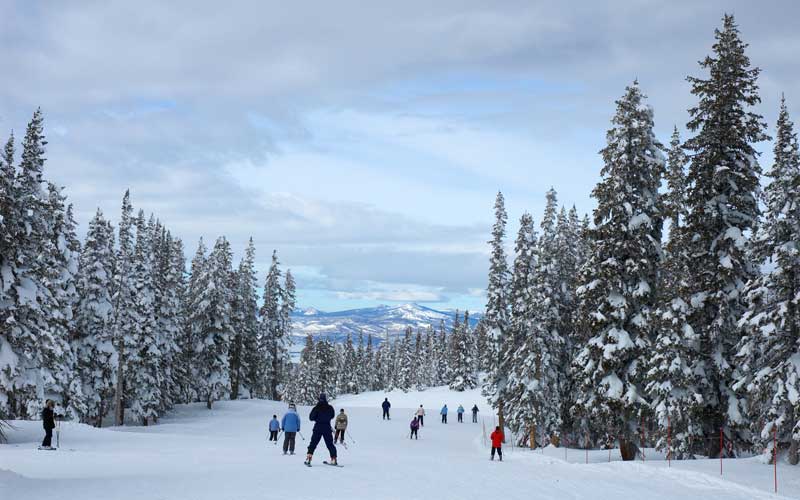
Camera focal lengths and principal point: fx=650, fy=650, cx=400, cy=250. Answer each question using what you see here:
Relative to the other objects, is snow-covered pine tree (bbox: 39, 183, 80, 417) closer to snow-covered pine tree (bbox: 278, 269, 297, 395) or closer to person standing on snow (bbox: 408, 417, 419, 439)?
person standing on snow (bbox: 408, 417, 419, 439)

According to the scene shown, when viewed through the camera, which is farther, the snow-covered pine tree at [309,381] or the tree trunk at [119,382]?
the snow-covered pine tree at [309,381]

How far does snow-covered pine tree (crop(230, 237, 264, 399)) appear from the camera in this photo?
7238 cm

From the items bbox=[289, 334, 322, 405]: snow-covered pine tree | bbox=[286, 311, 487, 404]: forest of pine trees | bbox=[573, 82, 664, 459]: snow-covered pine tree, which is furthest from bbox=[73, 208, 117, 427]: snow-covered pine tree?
bbox=[286, 311, 487, 404]: forest of pine trees

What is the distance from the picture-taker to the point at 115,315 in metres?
47.3

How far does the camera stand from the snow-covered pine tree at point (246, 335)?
72375 millimetres

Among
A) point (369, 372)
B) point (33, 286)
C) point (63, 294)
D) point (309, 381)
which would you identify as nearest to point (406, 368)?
point (369, 372)

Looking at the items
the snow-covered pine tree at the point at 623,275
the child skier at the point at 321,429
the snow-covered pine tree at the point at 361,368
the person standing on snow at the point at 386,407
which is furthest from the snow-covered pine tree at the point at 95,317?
the snow-covered pine tree at the point at 361,368

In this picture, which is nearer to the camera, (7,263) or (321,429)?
(321,429)

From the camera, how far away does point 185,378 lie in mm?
63125

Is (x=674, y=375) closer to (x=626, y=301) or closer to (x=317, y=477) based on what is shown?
(x=626, y=301)

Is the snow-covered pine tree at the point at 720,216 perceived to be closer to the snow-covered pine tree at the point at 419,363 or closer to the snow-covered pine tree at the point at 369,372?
the snow-covered pine tree at the point at 419,363

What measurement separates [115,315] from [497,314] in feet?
96.7

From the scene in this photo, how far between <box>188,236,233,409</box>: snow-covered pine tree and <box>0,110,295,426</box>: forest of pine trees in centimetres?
11

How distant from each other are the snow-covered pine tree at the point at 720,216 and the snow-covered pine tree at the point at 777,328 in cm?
199
